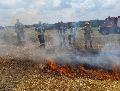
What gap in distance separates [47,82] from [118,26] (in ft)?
81.0

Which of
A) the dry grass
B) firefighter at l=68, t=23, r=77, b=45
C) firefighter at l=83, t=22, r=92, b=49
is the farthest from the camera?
firefighter at l=68, t=23, r=77, b=45

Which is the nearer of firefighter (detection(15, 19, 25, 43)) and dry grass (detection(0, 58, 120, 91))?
dry grass (detection(0, 58, 120, 91))

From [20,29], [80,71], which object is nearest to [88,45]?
[20,29]

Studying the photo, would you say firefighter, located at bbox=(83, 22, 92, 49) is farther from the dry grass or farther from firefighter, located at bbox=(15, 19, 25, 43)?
the dry grass

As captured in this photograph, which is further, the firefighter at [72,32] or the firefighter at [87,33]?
the firefighter at [72,32]

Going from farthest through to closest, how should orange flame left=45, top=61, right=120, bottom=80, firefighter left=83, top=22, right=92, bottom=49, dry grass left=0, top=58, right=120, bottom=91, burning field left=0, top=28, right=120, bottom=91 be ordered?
firefighter left=83, top=22, right=92, bottom=49
orange flame left=45, top=61, right=120, bottom=80
burning field left=0, top=28, right=120, bottom=91
dry grass left=0, top=58, right=120, bottom=91

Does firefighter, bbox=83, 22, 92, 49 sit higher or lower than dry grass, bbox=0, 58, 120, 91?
higher

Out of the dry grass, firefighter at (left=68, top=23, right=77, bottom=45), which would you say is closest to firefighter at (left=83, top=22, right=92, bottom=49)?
firefighter at (left=68, top=23, right=77, bottom=45)

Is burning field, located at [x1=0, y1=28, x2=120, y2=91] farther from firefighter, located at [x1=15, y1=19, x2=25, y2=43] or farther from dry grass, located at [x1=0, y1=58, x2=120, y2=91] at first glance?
firefighter, located at [x1=15, y1=19, x2=25, y2=43]

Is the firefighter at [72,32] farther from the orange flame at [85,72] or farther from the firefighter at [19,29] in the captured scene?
the orange flame at [85,72]

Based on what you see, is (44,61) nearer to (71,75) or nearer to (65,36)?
(71,75)

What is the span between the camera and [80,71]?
18.5 meters

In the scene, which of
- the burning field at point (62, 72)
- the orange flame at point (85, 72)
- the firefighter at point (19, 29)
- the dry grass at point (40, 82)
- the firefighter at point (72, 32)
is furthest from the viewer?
the firefighter at point (19, 29)

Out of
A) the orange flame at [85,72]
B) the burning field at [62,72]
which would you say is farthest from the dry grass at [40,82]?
the orange flame at [85,72]
